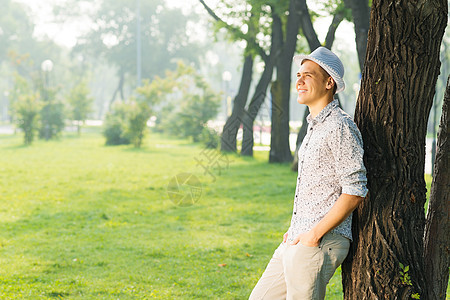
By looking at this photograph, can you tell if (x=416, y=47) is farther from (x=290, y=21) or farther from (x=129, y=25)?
(x=129, y=25)

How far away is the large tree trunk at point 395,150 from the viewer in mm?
3043

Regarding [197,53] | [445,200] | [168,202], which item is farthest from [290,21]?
[197,53]

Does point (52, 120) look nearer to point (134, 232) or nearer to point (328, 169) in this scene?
point (134, 232)

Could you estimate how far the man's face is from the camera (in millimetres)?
2951

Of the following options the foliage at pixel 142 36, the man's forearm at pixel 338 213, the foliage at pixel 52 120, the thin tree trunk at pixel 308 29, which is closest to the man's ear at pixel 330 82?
the man's forearm at pixel 338 213

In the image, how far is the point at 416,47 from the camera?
3.14 meters

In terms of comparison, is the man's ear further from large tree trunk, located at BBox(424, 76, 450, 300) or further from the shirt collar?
large tree trunk, located at BBox(424, 76, 450, 300)

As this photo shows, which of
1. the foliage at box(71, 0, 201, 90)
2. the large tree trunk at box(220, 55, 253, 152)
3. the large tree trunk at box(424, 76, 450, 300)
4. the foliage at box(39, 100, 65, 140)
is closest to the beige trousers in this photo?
the large tree trunk at box(424, 76, 450, 300)

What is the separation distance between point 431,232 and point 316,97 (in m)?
1.47

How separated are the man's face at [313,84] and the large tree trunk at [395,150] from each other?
39cm

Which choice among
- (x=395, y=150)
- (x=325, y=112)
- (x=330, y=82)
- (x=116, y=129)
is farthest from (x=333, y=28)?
(x=116, y=129)

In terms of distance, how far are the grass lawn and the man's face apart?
3001 mm

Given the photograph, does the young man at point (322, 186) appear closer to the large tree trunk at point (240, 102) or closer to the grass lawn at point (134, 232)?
the grass lawn at point (134, 232)

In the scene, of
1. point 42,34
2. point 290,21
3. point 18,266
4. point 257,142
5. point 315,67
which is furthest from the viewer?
point 42,34
